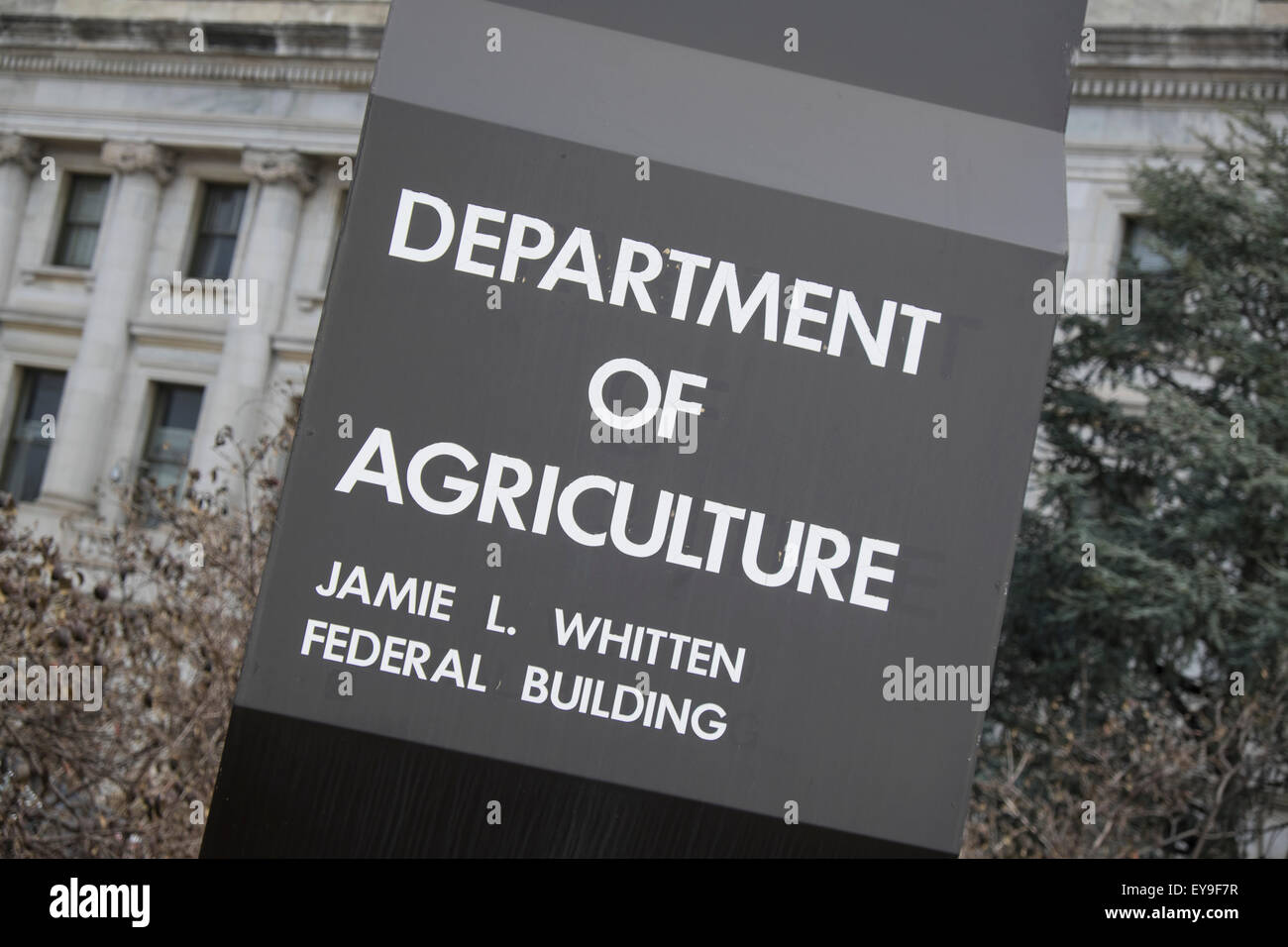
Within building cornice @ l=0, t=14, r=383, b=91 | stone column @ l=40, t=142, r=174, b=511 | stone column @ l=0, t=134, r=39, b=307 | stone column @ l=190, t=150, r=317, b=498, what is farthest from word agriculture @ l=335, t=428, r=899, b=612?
stone column @ l=0, t=134, r=39, b=307

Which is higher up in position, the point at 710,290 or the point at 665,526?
the point at 710,290

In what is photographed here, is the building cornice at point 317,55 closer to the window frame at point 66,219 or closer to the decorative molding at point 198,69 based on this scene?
the decorative molding at point 198,69

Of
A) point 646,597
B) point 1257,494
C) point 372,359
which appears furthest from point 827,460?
point 1257,494

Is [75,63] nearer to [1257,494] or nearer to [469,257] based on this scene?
[1257,494]

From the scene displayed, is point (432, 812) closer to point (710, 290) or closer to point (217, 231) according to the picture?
point (710, 290)

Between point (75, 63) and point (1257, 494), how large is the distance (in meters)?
27.7

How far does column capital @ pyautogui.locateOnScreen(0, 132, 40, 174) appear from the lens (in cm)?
3403

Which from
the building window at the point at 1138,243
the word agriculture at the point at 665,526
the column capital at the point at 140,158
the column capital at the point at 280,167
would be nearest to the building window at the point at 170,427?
the column capital at the point at 140,158

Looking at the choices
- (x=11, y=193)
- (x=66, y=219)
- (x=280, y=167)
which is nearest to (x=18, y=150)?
(x=11, y=193)

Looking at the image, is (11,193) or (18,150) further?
(11,193)

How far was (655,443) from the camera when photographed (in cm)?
285

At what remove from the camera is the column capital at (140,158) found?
1271 inches

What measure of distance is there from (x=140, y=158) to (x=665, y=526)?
32.1 meters

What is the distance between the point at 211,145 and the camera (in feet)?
105
